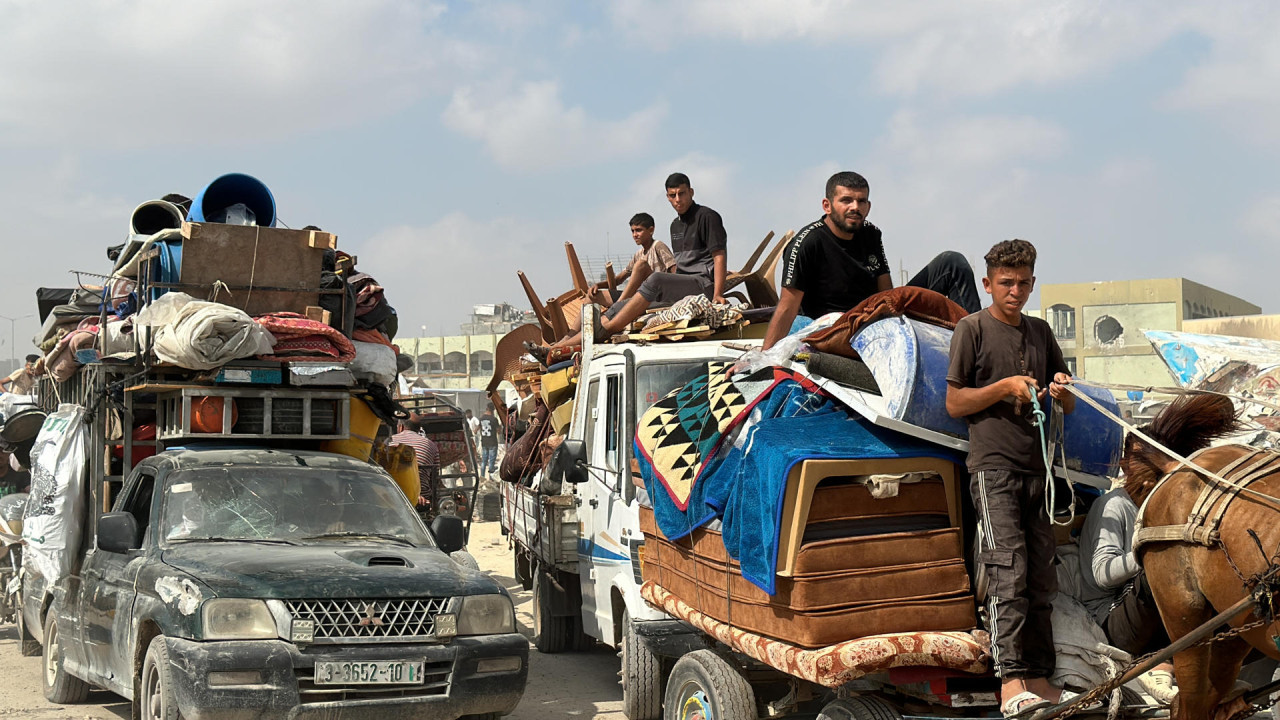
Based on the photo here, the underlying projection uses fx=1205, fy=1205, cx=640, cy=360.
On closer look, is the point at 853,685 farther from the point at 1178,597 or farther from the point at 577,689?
the point at 577,689

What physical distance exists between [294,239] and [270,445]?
1.69m

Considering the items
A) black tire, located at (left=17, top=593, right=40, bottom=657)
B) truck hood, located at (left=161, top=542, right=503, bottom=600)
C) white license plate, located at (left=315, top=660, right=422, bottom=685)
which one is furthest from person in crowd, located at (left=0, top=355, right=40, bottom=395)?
white license plate, located at (left=315, top=660, right=422, bottom=685)

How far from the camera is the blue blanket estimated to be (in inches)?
188

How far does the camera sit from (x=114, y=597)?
7.26 m

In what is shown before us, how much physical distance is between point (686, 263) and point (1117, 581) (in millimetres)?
6448

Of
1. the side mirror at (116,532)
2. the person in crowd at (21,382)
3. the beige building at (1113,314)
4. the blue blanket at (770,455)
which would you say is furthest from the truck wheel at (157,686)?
the beige building at (1113,314)

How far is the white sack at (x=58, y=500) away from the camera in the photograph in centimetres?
902

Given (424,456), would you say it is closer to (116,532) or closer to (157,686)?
(116,532)

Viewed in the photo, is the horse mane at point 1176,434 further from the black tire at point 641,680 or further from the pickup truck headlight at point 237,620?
the pickup truck headlight at point 237,620

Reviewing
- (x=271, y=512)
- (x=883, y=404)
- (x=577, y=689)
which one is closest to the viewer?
(x=883, y=404)

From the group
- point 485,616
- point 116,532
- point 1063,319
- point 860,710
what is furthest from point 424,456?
point 1063,319

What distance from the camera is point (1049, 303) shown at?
191 feet

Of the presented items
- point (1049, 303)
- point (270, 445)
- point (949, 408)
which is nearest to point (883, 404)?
point (949, 408)

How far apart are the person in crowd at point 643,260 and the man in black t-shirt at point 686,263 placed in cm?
21
